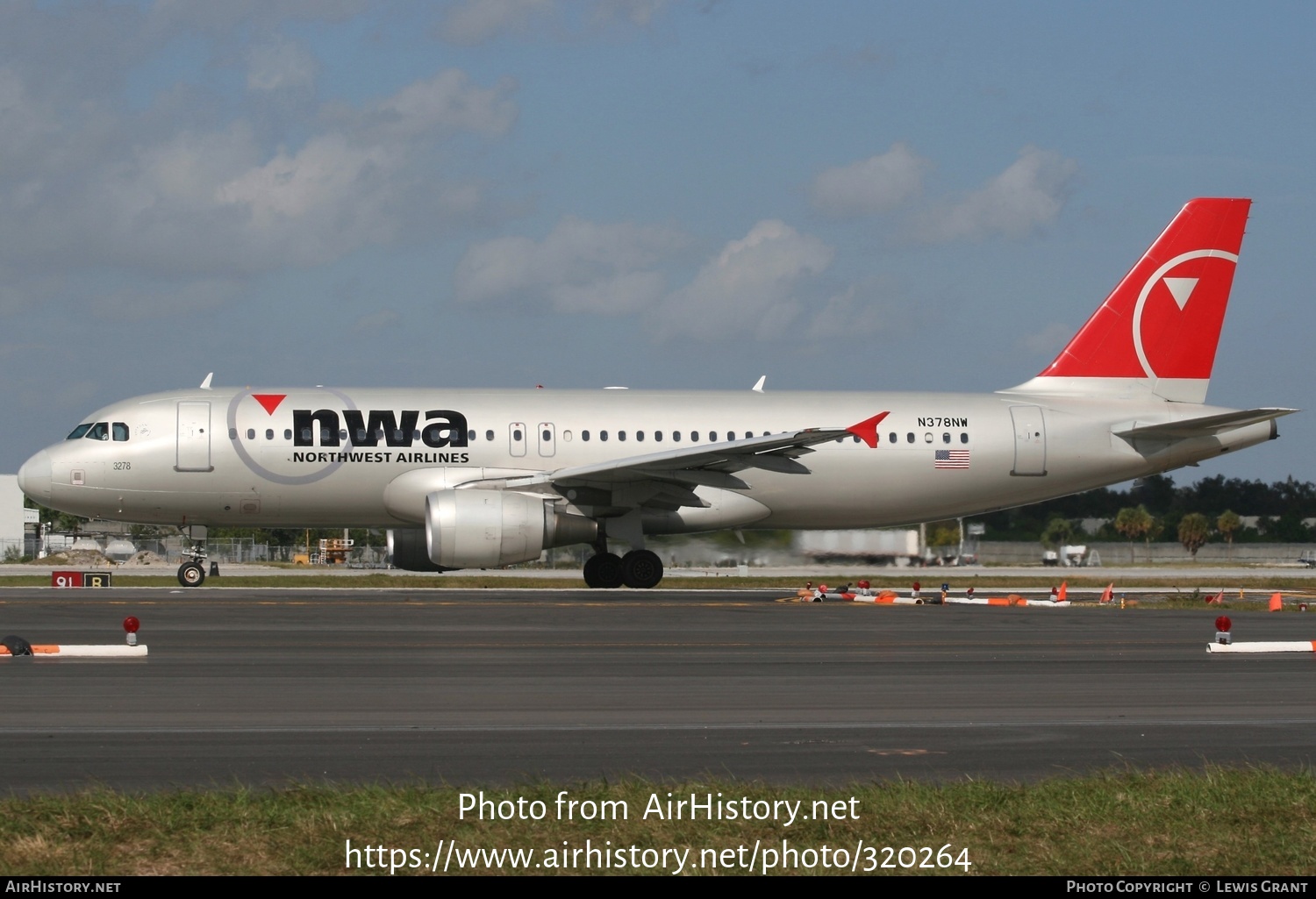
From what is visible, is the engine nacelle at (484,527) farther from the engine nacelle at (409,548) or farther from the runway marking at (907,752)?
the runway marking at (907,752)

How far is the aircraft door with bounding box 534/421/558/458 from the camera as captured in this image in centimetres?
2756

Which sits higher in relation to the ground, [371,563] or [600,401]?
[600,401]

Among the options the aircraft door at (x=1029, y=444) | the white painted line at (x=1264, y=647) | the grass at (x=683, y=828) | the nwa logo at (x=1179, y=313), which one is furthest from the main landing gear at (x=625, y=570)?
the grass at (x=683, y=828)

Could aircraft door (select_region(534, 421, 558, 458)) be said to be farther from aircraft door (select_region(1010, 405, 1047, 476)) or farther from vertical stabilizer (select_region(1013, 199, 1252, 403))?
vertical stabilizer (select_region(1013, 199, 1252, 403))

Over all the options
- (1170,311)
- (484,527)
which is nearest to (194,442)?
(484,527)

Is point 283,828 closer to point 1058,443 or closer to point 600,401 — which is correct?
point 600,401

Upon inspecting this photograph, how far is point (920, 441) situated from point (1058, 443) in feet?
9.44

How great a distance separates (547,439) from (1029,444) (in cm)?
974

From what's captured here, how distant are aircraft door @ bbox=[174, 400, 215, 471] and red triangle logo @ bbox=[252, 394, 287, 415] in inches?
36.3

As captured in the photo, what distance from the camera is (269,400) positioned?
89.1 feet

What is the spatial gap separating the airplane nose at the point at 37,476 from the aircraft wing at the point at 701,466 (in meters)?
8.59

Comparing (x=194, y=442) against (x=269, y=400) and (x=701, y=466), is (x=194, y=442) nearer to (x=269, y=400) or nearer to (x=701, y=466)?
(x=269, y=400)
